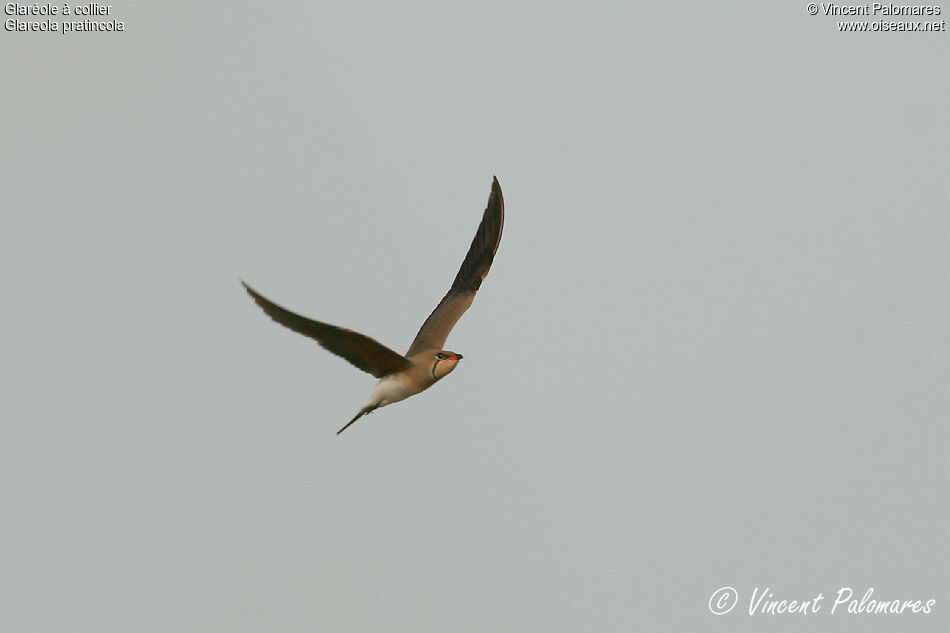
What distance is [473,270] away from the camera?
41.2ft

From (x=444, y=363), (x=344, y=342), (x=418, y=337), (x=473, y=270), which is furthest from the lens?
(x=473, y=270)

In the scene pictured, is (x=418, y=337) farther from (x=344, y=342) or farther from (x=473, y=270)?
(x=344, y=342)

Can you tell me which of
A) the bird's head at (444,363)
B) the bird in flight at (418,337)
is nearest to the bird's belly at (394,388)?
the bird in flight at (418,337)

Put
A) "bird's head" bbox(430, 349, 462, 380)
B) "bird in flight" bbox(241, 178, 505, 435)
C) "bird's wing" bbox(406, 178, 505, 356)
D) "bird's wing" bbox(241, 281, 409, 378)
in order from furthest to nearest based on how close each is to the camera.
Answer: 1. "bird's wing" bbox(406, 178, 505, 356)
2. "bird's head" bbox(430, 349, 462, 380)
3. "bird in flight" bbox(241, 178, 505, 435)
4. "bird's wing" bbox(241, 281, 409, 378)

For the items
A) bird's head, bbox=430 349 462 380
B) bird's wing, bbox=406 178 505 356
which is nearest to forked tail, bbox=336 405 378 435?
bird's head, bbox=430 349 462 380

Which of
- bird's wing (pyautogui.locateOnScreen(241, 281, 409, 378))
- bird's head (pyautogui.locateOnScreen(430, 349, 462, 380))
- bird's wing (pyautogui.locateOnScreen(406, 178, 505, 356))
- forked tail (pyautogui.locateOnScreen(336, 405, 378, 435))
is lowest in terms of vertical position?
forked tail (pyautogui.locateOnScreen(336, 405, 378, 435))

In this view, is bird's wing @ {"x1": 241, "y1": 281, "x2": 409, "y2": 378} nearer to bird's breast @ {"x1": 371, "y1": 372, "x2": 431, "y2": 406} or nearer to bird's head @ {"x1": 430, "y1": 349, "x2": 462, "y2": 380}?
bird's breast @ {"x1": 371, "y1": 372, "x2": 431, "y2": 406}

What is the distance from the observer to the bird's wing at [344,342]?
9.73 meters

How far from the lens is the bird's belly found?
10969 mm

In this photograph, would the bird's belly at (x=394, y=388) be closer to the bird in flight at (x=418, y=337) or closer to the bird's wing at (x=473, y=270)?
the bird in flight at (x=418, y=337)

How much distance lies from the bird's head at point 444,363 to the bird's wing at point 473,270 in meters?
1.16

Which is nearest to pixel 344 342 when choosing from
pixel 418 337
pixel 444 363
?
pixel 444 363

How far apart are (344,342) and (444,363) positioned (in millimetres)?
1047

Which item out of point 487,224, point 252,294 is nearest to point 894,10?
point 487,224
